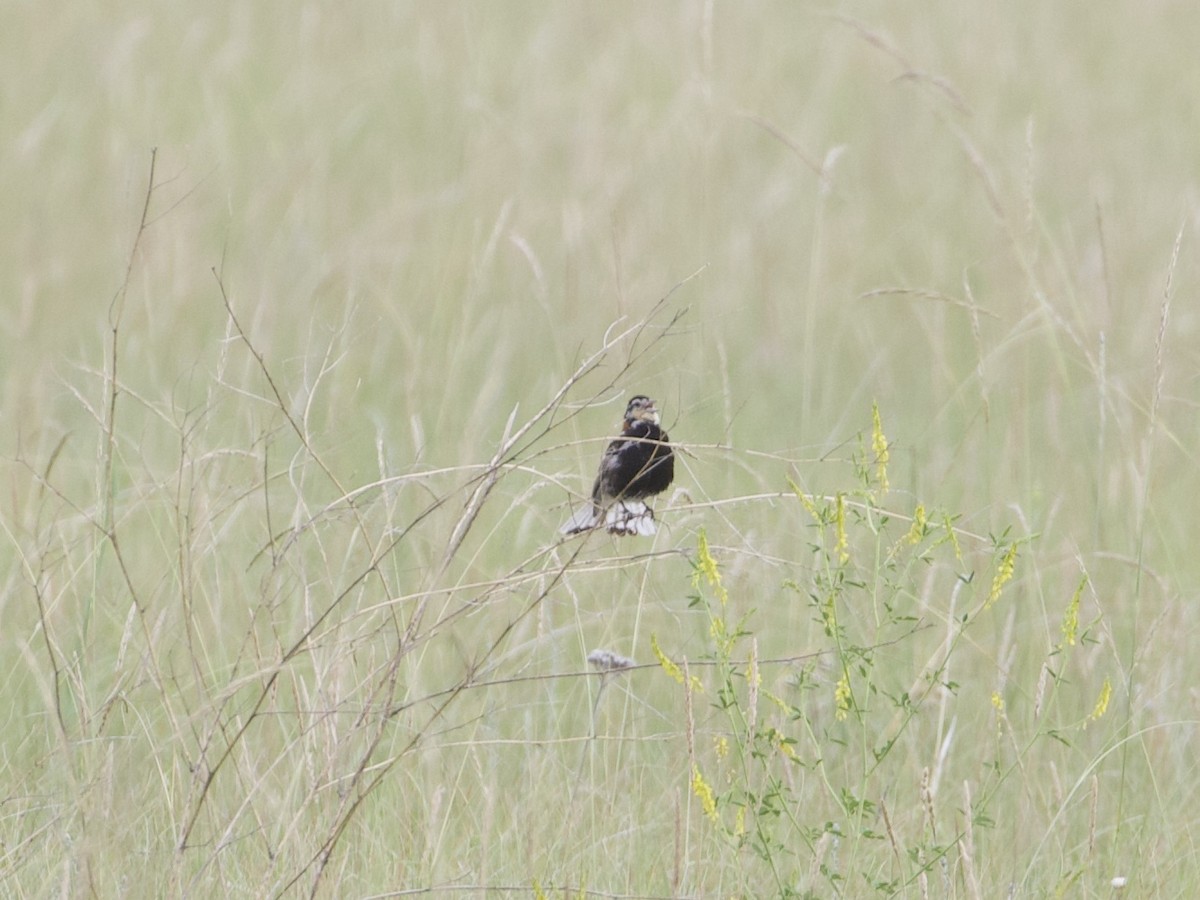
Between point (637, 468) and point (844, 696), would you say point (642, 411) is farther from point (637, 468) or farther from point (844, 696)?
point (844, 696)

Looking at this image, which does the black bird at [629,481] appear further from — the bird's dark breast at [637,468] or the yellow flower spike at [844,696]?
the yellow flower spike at [844,696]

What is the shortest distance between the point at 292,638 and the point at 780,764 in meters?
0.99

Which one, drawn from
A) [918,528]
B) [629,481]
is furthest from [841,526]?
[629,481]

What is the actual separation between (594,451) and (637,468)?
3.84ft

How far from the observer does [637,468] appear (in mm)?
3129

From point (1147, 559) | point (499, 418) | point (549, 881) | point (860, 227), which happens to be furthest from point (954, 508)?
point (860, 227)

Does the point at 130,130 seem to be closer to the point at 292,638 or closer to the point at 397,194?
the point at 397,194

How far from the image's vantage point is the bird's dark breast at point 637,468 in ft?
10.00

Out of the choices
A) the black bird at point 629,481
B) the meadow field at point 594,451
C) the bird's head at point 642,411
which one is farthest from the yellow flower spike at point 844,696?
the bird's head at point 642,411

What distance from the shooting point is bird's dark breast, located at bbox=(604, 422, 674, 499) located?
120 inches

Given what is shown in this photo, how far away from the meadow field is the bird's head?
0.12 m

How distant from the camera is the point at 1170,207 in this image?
7.68 m

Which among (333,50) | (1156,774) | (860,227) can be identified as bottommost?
(1156,774)

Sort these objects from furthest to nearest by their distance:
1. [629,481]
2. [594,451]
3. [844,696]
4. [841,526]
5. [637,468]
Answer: [594,451] < [637,468] < [629,481] < [844,696] < [841,526]
